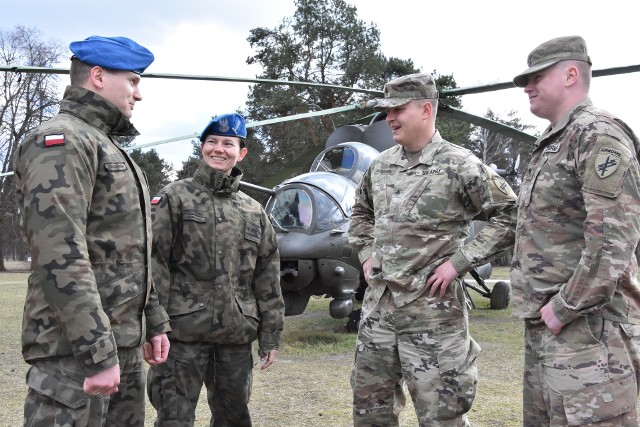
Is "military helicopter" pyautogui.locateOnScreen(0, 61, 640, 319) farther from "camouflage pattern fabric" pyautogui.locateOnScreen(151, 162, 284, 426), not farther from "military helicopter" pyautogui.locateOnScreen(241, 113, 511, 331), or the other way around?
"camouflage pattern fabric" pyautogui.locateOnScreen(151, 162, 284, 426)

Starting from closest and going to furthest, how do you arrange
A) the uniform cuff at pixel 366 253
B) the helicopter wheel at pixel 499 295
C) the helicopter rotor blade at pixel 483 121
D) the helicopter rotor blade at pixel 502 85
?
1. the uniform cuff at pixel 366 253
2. the helicopter rotor blade at pixel 502 85
3. the helicopter rotor blade at pixel 483 121
4. the helicopter wheel at pixel 499 295

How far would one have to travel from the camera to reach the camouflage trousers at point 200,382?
3.14 meters

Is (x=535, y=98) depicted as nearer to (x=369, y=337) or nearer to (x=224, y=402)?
(x=369, y=337)

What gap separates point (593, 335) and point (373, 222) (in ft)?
4.77

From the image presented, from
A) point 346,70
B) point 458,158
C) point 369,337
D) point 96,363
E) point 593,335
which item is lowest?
point 369,337

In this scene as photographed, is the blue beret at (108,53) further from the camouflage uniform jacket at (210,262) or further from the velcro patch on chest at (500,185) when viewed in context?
the velcro patch on chest at (500,185)

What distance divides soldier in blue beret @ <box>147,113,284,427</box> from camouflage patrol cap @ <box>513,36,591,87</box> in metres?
1.61

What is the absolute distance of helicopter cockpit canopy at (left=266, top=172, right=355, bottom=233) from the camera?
6.82 metres

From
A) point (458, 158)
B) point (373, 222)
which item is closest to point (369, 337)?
point (373, 222)

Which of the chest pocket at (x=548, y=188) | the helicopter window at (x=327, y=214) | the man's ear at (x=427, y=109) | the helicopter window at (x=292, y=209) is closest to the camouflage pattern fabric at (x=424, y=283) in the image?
the man's ear at (x=427, y=109)

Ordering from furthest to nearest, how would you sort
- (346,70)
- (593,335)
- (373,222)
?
(346,70) → (373,222) → (593,335)

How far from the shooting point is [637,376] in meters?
2.41

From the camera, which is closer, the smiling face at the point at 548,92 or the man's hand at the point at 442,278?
the smiling face at the point at 548,92

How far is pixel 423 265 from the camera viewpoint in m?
2.99
